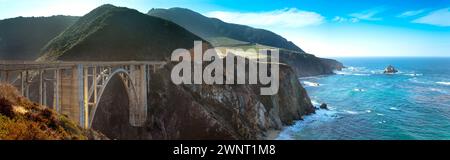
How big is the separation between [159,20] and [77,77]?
66.6 m

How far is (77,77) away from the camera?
1065 inches

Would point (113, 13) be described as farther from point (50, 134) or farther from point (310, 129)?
point (50, 134)

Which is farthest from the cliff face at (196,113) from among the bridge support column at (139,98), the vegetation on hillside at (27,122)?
the vegetation on hillside at (27,122)

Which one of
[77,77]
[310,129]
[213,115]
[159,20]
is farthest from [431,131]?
[159,20]

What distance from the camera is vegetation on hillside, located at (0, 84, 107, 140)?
12.4m

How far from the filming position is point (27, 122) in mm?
14234

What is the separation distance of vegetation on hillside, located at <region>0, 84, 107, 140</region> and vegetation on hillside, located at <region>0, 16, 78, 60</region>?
98542 mm

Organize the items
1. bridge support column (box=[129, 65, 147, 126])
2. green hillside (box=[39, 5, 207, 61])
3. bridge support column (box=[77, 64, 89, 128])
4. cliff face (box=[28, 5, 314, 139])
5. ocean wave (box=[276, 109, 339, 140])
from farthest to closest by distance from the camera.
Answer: green hillside (box=[39, 5, 207, 61])
ocean wave (box=[276, 109, 339, 140])
cliff face (box=[28, 5, 314, 139])
bridge support column (box=[129, 65, 147, 126])
bridge support column (box=[77, 64, 89, 128])

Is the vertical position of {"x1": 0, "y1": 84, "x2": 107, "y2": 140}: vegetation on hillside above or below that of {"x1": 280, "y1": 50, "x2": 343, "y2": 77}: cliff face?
below

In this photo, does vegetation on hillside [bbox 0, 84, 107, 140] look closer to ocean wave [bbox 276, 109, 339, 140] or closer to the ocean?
ocean wave [bbox 276, 109, 339, 140]

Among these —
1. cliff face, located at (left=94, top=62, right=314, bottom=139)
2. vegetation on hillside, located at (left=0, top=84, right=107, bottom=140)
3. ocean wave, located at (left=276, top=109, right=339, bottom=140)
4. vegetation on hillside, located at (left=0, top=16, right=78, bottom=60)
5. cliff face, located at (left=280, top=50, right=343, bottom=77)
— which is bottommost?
ocean wave, located at (left=276, top=109, right=339, bottom=140)

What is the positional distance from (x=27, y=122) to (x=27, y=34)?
125 m

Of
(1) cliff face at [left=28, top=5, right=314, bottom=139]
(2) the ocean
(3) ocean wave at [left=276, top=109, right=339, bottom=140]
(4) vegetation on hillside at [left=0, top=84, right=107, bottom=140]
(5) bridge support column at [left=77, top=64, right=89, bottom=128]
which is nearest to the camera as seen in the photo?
(4) vegetation on hillside at [left=0, top=84, right=107, bottom=140]

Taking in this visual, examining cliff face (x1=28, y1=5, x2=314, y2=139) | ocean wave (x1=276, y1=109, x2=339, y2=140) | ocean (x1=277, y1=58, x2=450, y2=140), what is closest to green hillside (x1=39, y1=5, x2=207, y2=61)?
cliff face (x1=28, y1=5, x2=314, y2=139)
